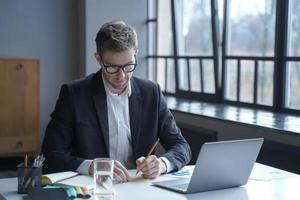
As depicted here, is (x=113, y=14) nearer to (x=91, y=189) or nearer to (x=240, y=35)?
(x=240, y=35)

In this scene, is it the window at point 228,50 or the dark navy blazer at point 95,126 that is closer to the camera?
the dark navy blazer at point 95,126

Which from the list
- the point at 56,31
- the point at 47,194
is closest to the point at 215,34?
the point at 56,31

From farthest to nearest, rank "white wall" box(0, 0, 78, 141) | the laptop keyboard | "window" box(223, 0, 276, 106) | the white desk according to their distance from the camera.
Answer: "white wall" box(0, 0, 78, 141) → "window" box(223, 0, 276, 106) → the laptop keyboard → the white desk

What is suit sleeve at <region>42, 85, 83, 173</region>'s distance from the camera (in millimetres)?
2082

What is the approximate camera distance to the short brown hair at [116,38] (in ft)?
6.89

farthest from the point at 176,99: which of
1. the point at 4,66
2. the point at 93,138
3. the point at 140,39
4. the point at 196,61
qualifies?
the point at 93,138

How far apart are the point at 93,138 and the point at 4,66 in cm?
285

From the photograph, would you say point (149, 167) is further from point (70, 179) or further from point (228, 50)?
point (228, 50)

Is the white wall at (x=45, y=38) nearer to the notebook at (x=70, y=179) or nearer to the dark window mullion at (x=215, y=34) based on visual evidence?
the dark window mullion at (x=215, y=34)

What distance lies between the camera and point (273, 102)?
4.17 meters

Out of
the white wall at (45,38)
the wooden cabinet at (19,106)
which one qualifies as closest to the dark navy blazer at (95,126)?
the wooden cabinet at (19,106)

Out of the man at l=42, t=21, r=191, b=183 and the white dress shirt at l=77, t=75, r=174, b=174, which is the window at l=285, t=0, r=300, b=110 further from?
the white dress shirt at l=77, t=75, r=174, b=174

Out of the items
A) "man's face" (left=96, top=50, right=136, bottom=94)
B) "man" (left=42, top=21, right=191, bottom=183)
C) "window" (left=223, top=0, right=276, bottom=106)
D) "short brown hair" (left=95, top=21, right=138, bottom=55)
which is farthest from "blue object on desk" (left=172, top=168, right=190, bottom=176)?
"window" (left=223, top=0, right=276, bottom=106)

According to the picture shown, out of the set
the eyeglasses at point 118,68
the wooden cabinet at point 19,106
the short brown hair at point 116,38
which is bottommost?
the wooden cabinet at point 19,106
